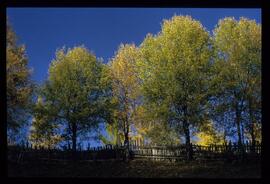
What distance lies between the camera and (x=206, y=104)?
11875 mm

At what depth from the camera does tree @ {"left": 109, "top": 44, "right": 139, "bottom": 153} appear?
1077cm

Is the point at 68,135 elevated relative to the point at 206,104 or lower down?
lower down

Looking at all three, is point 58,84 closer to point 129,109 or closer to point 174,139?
point 129,109

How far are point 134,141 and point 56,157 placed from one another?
1824 mm

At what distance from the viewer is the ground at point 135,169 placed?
972 centimetres

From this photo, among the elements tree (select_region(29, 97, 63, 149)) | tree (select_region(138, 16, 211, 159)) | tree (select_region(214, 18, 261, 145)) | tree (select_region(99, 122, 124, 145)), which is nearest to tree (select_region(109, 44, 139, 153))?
tree (select_region(99, 122, 124, 145))

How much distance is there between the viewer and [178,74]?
11.9 metres

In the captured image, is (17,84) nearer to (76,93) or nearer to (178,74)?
(76,93)

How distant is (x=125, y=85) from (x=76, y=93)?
1156 millimetres

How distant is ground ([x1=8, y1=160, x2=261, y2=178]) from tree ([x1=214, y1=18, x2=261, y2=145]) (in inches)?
62.9

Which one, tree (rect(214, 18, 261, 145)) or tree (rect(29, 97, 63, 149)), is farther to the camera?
tree (rect(214, 18, 261, 145))

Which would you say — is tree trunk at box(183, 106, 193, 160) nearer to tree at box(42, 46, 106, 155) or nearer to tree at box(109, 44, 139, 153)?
tree at box(109, 44, 139, 153)

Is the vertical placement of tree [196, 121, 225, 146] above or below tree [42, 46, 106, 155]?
below
